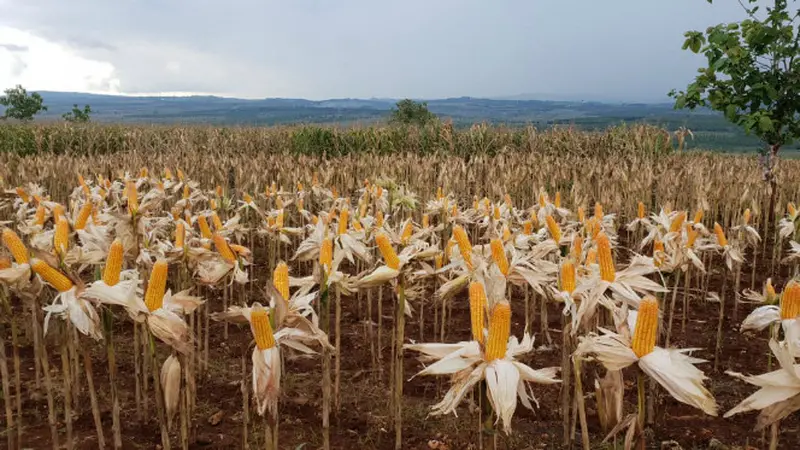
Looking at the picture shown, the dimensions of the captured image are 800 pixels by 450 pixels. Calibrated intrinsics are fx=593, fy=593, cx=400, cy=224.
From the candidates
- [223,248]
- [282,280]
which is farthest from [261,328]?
[223,248]

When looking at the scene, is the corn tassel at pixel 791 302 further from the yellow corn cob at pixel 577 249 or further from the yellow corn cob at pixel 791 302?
the yellow corn cob at pixel 577 249

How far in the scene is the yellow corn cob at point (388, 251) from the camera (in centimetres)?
308

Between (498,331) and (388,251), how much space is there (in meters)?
1.15

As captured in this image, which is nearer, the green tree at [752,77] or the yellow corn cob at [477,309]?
the yellow corn cob at [477,309]

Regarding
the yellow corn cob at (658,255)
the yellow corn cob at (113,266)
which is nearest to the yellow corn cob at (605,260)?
the yellow corn cob at (658,255)

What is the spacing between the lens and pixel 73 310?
252 cm

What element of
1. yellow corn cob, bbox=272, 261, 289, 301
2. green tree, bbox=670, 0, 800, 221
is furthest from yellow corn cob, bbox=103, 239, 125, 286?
green tree, bbox=670, 0, 800, 221

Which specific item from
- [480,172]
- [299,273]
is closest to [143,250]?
[299,273]

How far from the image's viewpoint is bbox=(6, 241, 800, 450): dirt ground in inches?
160

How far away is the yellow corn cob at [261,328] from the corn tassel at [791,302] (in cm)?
208

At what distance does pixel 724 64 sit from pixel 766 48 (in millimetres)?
849

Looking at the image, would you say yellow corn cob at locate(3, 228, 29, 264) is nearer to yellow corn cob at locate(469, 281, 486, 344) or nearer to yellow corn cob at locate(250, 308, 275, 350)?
yellow corn cob at locate(250, 308, 275, 350)

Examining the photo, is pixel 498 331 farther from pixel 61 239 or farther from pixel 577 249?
pixel 61 239

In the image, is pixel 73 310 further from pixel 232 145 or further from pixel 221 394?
pixel 232 145
